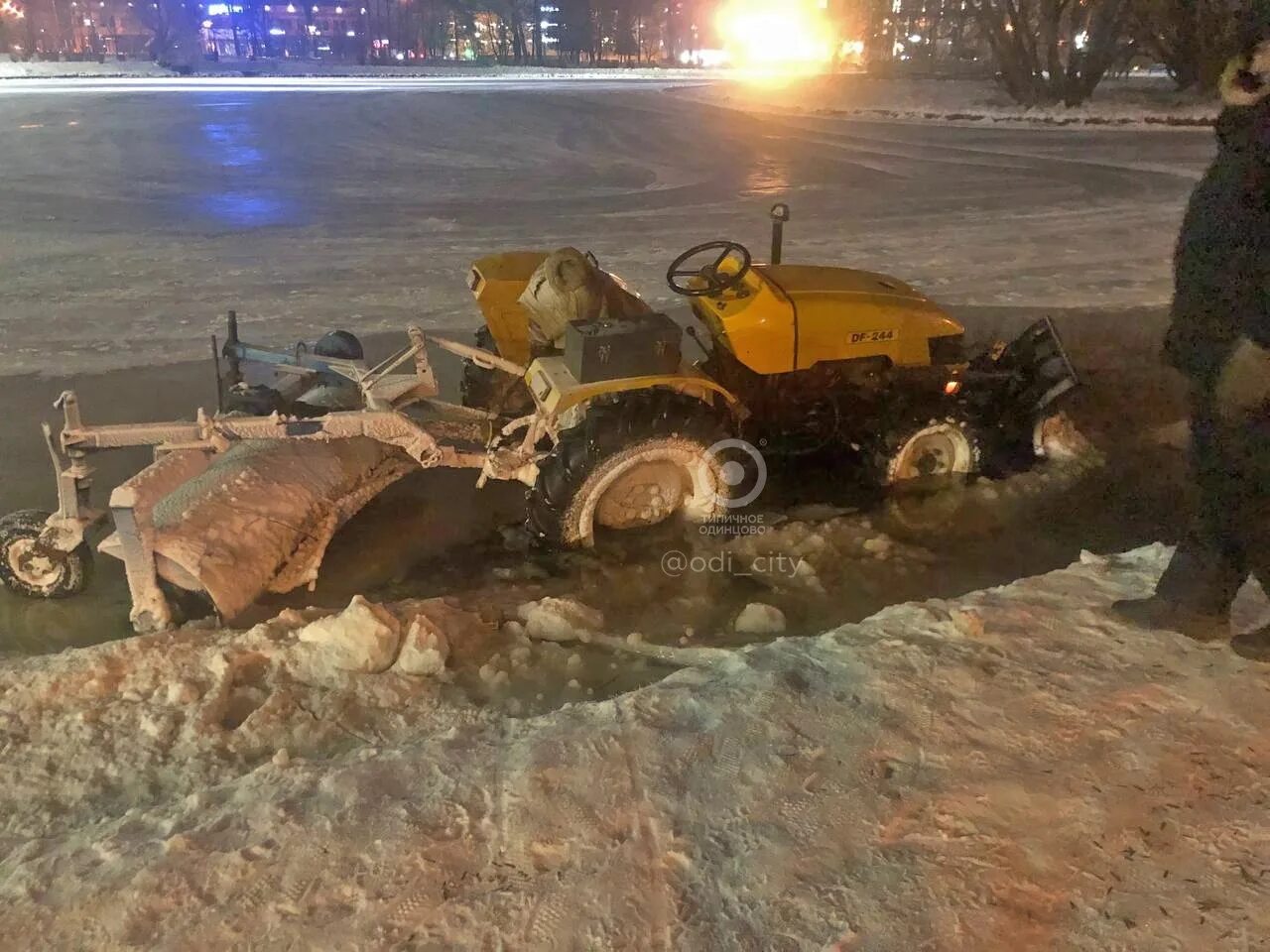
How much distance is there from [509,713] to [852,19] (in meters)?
42.6

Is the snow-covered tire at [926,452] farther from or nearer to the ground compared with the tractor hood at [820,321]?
nearer to the ground

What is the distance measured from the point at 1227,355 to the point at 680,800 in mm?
1901

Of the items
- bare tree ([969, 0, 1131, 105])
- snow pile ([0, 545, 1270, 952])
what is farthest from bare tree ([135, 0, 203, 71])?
snow pile ([0, 545, 1270, 952])

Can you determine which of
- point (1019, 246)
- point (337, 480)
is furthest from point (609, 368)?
point (1019, 246)

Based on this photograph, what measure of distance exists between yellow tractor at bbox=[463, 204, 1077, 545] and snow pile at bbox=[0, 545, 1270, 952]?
3.55 feet

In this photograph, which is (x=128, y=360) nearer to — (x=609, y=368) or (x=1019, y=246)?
(x=609, y=368)

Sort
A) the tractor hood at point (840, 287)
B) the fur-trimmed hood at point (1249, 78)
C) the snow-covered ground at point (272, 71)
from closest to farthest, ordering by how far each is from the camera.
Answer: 1. the fur-trimmed hood at point (1249, 78)
2. the tractor hood at point (840, 287)
3. the snow-covered ground at point (272, 71)

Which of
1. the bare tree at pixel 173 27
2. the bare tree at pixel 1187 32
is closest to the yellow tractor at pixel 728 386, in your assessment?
the bare tree at pixel 1187 32

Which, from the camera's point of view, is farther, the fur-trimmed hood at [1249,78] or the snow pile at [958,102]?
the snow pile at [958,102]

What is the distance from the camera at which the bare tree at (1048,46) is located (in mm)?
23422

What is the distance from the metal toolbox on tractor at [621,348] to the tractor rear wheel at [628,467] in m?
0.12

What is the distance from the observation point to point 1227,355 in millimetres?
2576

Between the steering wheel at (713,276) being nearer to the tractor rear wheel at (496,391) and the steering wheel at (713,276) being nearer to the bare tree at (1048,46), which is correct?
the tractor rear wheel at (496,391)

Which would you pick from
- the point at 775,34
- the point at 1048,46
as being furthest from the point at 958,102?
the point at 775,34
